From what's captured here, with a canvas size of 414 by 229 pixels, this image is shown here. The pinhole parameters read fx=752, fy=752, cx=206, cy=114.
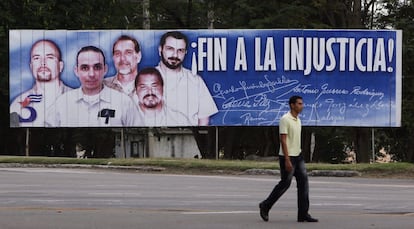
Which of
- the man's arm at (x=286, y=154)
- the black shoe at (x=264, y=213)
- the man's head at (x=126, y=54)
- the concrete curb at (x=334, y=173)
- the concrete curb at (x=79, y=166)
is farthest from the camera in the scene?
the man's head at (x=126, y=54)

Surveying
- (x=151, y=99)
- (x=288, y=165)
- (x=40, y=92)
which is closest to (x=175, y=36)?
(x=151, y=99)

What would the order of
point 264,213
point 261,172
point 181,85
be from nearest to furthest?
point 264,213 → point 261,172 → point 181,85

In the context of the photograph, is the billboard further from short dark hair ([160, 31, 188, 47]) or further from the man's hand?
the man's hand

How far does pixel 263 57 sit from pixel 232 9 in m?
8.41

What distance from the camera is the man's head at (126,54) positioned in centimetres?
2859

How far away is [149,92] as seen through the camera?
2856 cm

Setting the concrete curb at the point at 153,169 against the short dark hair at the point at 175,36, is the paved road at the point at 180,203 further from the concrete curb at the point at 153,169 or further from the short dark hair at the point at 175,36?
the short dark hair at the point at 175,36

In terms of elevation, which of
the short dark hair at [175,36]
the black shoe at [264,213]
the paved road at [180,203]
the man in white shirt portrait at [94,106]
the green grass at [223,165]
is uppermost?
the short dark hair at [175,36]

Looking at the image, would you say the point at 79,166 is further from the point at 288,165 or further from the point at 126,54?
the point at 288,165

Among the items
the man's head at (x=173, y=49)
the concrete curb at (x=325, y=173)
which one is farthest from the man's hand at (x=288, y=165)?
the man's head at (x=173, y=49)

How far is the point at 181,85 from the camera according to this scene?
93.5 ft

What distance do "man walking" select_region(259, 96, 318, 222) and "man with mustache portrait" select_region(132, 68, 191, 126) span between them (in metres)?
17.7

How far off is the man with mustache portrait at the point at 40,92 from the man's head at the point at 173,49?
152 inches

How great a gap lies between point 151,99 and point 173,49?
2077 millimetres
